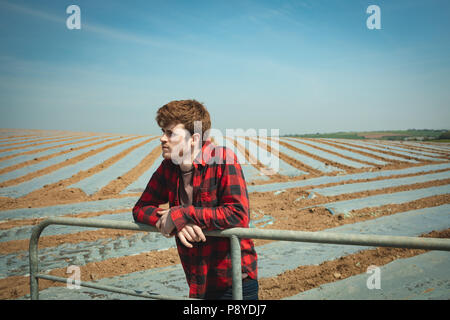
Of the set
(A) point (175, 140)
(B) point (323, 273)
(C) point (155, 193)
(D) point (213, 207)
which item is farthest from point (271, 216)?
(A) point (175, 140)

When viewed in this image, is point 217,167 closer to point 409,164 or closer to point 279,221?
point 279,221

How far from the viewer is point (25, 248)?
4.53 metres

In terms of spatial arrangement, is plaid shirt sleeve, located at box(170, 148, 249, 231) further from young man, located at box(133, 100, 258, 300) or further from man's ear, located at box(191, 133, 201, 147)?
man's ear, located at box(191, 133, 201, 147)

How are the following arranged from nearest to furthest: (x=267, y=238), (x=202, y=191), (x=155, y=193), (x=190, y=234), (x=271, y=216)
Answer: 1. (x=267, y=238)
2. (x=190, y=234)
3. (x=202, y=191)
4. (x=155, y=193)
5. (x=271, y=216)

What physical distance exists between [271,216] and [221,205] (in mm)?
4494

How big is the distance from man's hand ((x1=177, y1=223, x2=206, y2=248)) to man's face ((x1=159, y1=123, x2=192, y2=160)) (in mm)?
418

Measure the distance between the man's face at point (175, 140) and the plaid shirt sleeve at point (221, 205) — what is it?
202mm

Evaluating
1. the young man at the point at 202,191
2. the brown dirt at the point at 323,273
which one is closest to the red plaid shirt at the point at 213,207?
the young man at the point at 202,191

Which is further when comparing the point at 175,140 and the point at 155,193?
the point at 155,193

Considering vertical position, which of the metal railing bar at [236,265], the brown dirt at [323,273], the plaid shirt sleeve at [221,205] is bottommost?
the brown dirt at [323,273]

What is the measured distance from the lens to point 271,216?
591 cm

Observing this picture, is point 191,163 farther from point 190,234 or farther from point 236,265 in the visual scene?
point 236,265

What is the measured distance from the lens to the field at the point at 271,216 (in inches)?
128

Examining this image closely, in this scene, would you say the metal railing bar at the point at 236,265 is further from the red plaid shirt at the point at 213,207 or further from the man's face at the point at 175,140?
the man's face at the point at 175,140
